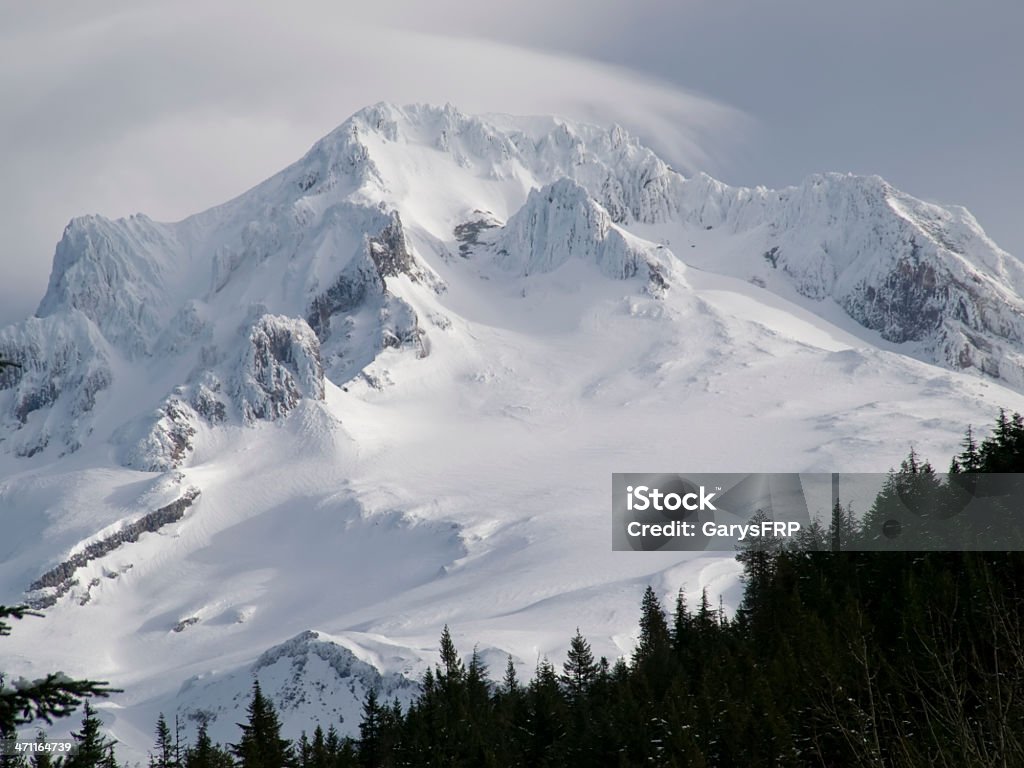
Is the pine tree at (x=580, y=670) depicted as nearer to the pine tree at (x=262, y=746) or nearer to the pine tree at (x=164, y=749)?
the pine tree at (x=262, y=746)

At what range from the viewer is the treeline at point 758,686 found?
4550cm

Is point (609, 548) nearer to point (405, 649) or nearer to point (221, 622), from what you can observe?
point (405, 649)

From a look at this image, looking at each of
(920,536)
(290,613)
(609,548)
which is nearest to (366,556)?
(290,613)

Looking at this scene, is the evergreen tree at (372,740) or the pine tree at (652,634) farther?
the pine tree at (652,634)

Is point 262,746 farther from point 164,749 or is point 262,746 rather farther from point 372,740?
point 164,749

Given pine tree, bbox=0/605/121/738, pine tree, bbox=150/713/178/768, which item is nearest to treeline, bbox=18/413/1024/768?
pine tree, bbox=150/713/178/768

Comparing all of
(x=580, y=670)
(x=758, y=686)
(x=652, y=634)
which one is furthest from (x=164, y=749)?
(x=758, y=686)

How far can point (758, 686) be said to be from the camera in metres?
49.9

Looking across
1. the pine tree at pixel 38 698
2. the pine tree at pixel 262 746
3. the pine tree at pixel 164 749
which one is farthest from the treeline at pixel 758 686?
the pine tree at pixel 38 698

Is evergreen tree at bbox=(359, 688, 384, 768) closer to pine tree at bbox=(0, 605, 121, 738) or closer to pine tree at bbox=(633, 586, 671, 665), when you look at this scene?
pine tree at bbox=(633, 586, 671, 665)

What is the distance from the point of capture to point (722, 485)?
192m

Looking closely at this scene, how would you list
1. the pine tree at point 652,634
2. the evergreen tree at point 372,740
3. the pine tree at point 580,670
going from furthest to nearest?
1. the pine tree at point 580,670
2. the pine tree at point 652,634
3. the evergreen tree at point 372,740

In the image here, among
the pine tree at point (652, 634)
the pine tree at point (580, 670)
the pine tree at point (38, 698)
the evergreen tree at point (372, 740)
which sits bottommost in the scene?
the evergreen tree at point (372, 740)

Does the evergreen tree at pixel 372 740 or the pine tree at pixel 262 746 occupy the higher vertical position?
the pine tree at pixel 262 746
